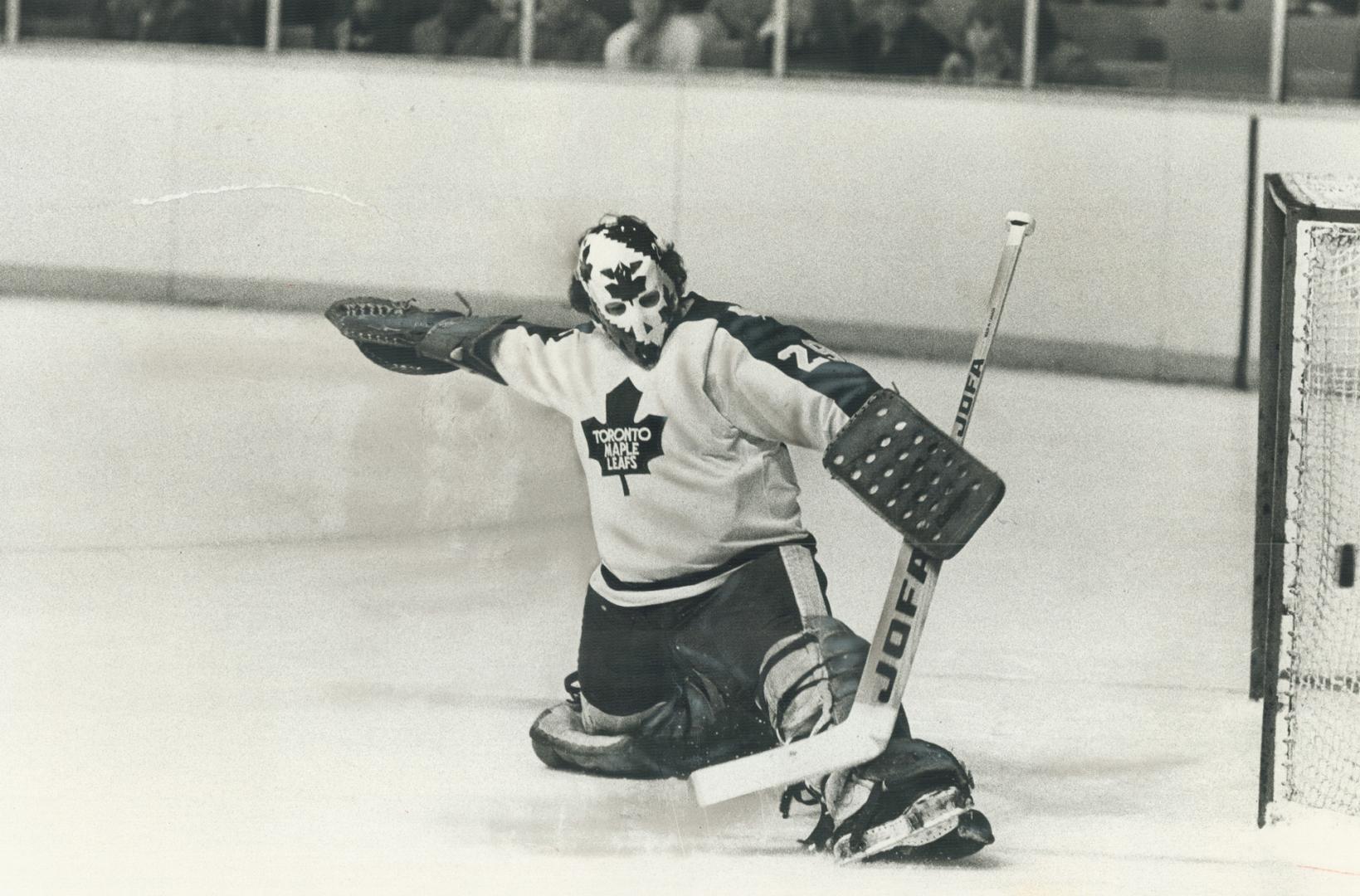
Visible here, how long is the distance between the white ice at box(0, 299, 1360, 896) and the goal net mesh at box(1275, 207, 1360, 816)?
0.32ft

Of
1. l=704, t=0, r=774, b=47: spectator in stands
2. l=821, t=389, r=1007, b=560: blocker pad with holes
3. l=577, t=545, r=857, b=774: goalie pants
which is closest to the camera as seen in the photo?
l=821, t=389, r=1007, b=560: blocker pad with holes

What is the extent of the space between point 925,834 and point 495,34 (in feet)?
5.84

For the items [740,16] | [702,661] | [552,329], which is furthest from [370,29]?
[702,661]

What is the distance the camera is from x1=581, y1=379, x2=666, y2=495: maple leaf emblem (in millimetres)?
2408

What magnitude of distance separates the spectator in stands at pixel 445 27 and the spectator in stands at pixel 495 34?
0.01 m

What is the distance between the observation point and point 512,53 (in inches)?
122

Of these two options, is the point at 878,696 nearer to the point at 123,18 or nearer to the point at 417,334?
the point at 417,334

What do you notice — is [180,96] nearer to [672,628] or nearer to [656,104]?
[656,104]

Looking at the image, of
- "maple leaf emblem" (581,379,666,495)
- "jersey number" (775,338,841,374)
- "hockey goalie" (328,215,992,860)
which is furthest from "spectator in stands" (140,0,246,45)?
"jersey number" (775,338,841,374)

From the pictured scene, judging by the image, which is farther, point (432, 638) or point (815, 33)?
point (815, 33)

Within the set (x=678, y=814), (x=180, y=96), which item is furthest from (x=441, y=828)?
(x=180, y=96)

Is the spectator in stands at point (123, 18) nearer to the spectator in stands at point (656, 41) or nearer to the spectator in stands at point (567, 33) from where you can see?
the spectator in stands at point (567, 33)

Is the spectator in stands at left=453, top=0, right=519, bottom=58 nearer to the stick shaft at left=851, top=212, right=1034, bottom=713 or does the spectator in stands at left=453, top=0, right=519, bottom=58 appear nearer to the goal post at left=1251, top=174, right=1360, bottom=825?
the stick shaft at left=851, top=212, right=1034, bottom=713

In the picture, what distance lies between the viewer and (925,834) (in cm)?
230
